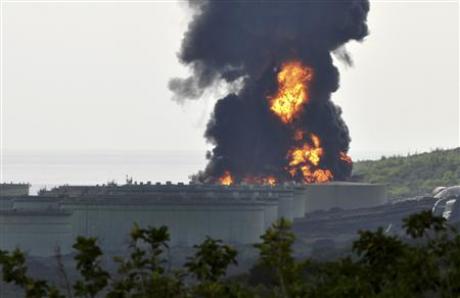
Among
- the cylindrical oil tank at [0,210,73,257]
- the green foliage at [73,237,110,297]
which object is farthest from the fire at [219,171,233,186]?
the green foliage at [73,237,110,297]

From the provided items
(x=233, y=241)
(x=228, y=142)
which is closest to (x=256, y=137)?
(x=228, y=142)

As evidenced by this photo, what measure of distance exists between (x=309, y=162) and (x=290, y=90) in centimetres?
1020

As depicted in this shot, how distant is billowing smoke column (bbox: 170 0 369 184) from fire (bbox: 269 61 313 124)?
0.12 m

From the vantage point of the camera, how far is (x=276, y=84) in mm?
197250

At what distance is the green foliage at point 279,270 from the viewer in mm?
44469

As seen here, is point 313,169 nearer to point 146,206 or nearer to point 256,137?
point 256,137

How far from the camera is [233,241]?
5906 inches

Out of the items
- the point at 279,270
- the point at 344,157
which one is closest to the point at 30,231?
the point at 344,157

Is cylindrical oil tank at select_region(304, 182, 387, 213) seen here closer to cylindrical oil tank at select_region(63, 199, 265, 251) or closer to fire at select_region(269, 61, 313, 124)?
fire at select_region(269, 61, 313, 124)

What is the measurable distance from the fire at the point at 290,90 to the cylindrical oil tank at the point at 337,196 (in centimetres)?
1841

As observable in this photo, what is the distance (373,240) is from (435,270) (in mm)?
2096

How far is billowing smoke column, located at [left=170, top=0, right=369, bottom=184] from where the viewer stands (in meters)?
196

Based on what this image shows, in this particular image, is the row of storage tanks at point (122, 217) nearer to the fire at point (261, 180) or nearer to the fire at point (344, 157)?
the fire at point (261, 180)

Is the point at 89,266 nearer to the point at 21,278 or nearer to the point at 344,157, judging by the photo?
the point at 21,278
